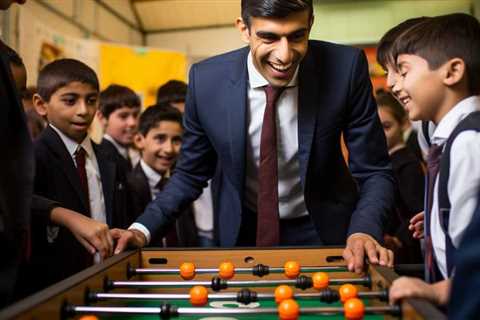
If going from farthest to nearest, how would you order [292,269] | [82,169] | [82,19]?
[82,19]
[82,169]
[292,269]

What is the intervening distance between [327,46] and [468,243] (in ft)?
3.73

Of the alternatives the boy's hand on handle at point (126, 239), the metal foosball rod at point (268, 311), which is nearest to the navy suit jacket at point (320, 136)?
the boy's hand on handle at point (126, 239)

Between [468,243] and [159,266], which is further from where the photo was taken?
[159,266]

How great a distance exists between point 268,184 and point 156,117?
1316 mm

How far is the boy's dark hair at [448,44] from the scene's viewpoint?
1.17 metres

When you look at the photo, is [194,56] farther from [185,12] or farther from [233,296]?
[233,296]

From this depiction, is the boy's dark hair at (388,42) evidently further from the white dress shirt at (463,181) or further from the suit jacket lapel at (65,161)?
the suit jacket lapel at (65,161)

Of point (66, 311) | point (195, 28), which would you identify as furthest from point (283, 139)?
point (195, 28)

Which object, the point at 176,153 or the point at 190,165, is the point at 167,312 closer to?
the point at 190,165

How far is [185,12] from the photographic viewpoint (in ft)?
19.8

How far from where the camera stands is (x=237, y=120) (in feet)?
5.29

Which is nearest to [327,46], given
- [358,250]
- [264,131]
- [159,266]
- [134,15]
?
[264,131]

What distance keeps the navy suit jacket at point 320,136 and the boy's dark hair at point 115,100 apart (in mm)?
1481

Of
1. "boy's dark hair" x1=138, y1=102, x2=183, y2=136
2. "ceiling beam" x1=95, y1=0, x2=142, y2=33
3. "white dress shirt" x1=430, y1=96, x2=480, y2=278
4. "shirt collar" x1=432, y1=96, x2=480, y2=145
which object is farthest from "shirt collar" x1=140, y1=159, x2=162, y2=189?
"ceiling beam" x1=95, y1=0, x2=142, y2=33
